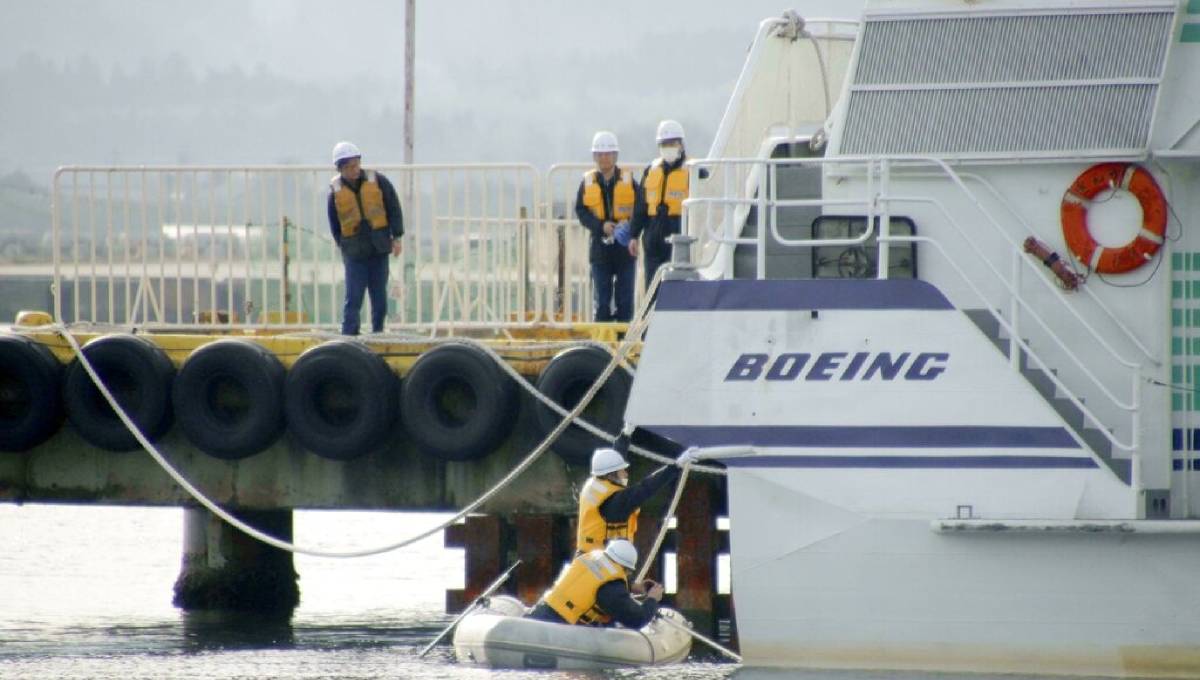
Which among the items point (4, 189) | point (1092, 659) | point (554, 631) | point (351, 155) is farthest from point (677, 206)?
point (4, 189)

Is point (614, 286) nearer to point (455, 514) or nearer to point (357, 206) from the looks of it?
point (357, 206)

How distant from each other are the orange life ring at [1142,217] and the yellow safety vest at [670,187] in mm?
3546

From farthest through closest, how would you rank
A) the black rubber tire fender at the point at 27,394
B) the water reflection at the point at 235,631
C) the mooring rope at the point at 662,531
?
1. the water reflection at the point at 235,631
2. the black rubber tire fender at the point at 27,394
3. the mooring rope at the point at 662,531

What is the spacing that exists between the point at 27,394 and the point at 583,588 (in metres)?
4.50

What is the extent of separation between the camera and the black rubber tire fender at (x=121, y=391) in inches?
Result: 540

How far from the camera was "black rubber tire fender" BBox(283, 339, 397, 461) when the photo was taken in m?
13.3

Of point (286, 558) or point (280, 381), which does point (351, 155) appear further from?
point (286, 558)

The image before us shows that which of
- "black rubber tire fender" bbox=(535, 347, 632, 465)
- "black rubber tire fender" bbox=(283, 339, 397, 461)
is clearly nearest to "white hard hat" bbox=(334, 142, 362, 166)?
"black rubber tire fender" bbox=(283, 339, 397, 461)

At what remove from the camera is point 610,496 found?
476 inches

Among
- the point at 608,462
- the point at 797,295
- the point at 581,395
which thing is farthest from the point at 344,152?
the point at 797,295

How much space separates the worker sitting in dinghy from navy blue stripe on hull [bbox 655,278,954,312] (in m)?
1.76

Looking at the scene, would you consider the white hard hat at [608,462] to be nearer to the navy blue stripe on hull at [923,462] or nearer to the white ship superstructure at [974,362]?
the white ship superstructure at [974,362]

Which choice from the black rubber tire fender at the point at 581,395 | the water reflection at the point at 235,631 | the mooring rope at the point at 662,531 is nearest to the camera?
the mooring rope at the point at 662,531

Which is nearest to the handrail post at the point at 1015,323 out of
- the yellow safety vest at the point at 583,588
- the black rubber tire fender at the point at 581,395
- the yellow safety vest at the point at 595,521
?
the yellow safety vest at the point at 595,521
